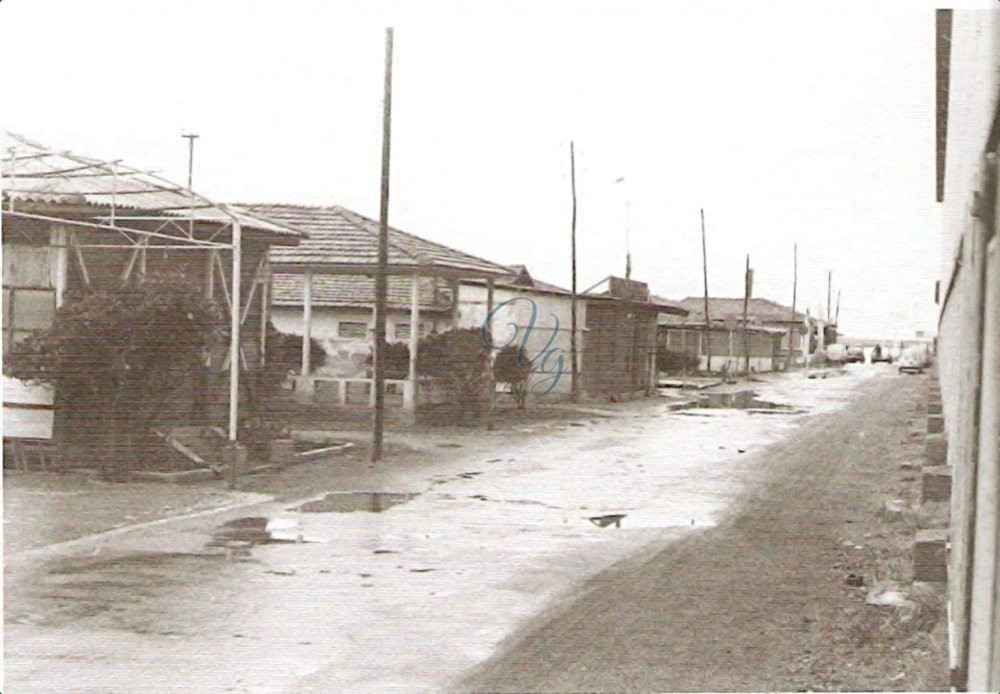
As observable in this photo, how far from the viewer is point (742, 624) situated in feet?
15.0

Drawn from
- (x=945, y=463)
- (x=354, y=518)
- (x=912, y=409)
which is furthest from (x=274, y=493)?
(x=912, y=409)

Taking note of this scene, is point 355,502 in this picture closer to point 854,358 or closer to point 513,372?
point 513,372

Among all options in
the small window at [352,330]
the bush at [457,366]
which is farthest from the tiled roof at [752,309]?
the small window at [352,330]

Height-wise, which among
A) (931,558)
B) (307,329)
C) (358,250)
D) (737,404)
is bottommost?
(931,558)

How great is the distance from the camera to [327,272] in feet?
34.9

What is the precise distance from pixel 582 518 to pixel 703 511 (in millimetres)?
975

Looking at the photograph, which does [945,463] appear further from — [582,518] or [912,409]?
[912,409]

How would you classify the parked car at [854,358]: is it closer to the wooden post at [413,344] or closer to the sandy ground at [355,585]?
the wooden post at [413,344]

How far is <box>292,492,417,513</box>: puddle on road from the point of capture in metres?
6.87

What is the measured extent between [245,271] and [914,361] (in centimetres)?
3097

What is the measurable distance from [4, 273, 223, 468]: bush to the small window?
2502mm

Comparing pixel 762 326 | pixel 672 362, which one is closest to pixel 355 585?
pixel 672 362

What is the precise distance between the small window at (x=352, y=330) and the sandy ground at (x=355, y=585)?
7.61 feet

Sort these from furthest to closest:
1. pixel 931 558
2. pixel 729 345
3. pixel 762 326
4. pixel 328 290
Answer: pixel 762 326 → pixel 729 345 → pixel 328 290 → pixel 931 558
